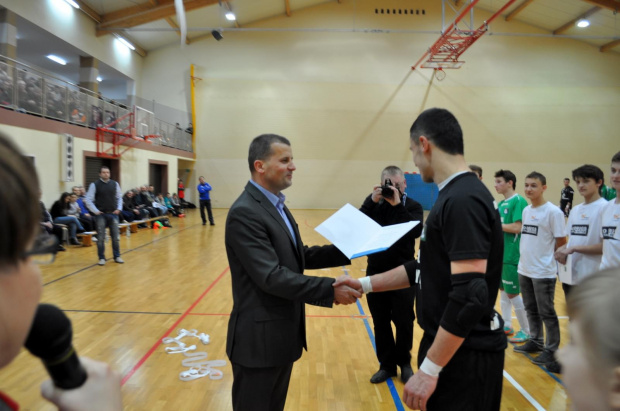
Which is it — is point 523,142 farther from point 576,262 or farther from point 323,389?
point 323,389

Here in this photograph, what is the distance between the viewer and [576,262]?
365cm

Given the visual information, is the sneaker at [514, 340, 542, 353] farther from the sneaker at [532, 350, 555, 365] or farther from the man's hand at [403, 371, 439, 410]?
the man's hand at [403, 371, 439, 410]

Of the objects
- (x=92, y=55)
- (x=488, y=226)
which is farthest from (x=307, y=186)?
(x=488, y=226)

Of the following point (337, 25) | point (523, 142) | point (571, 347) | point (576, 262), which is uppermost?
point (337, 25)

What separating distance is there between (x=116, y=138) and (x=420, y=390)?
14.5m

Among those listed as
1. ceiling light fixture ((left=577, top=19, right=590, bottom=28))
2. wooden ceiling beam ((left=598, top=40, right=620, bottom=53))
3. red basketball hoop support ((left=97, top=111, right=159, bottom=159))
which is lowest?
red basketball hoop support ((left=97, top=111, right=159, bottom=159))

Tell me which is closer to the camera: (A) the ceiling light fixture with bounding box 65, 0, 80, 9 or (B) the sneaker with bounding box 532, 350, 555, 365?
(B) the sneaker with bounding box 532, 350, 555, 365

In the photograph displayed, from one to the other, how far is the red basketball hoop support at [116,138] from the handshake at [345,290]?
12.8m

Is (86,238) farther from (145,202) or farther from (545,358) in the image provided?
(545,358)

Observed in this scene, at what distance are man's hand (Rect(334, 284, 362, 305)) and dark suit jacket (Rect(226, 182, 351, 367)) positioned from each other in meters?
0.04

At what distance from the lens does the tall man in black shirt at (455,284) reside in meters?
1.47

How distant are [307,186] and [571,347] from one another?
20938mm

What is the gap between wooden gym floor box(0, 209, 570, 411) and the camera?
3266 millimetres

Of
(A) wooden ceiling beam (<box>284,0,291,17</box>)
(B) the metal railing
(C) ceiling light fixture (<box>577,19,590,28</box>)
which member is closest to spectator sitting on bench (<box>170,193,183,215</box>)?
(B) the metal railing
